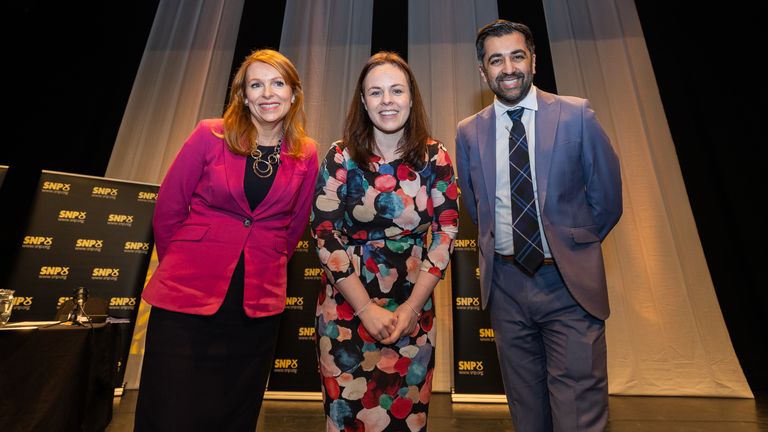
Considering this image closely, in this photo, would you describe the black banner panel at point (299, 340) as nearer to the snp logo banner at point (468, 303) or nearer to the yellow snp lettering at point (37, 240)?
the snp logo banner at point (468, 303)

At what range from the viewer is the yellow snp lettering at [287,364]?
10.9ft

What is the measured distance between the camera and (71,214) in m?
3.33

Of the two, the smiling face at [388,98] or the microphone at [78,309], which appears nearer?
the smiling face at [388,98]

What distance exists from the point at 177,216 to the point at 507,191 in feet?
3.96

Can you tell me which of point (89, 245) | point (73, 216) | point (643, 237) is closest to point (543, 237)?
point (643, 237)

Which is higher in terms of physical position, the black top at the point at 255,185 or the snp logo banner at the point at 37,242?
the snp logo banner at the point at 37,242

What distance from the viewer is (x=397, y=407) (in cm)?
124

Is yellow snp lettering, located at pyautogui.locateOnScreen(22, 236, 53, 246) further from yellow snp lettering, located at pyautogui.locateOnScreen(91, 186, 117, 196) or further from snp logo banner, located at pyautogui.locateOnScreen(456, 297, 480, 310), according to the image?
snp logo banner, located at pyautogui.locateOnScreen(456, 297, 480, 310)

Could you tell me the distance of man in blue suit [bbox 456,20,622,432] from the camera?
4.33 ft

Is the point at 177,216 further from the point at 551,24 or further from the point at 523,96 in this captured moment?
the point at 551,24

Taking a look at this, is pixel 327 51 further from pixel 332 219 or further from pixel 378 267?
pixel 378 267

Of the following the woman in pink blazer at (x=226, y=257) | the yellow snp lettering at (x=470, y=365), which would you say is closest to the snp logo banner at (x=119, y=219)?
the woman in pink blazer at (x=226, y=257)

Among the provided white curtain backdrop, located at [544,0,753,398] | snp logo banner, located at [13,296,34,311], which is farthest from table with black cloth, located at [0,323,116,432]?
white curtain backdrop, located at [544,0,753,398]

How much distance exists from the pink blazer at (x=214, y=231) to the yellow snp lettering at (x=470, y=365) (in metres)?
2.34
